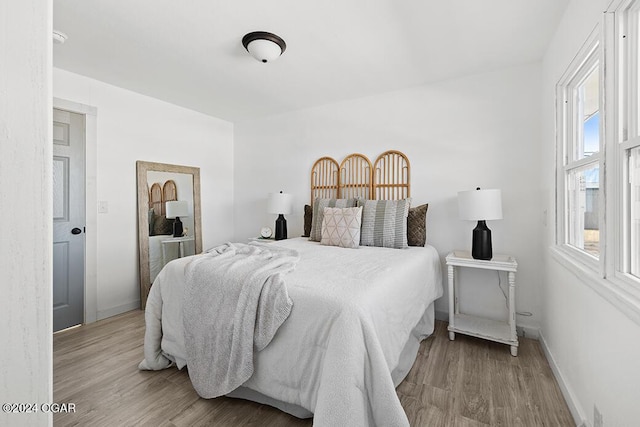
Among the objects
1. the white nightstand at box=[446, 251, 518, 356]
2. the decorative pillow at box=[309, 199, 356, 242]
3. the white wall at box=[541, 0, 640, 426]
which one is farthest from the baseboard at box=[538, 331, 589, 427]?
the decorative pillow at box=[309, 199, 356, 242]


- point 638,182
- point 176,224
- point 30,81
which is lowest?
point 176,224

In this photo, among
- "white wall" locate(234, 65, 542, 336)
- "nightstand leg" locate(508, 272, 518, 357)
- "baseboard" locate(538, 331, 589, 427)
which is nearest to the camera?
"baseboard" locate(538, 331, 589, 427)

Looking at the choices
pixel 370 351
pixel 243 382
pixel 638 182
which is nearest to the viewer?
pixel 638 182

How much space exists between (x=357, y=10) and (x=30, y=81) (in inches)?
72.5

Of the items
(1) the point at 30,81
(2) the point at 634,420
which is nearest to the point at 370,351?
(2) the point at 634,420

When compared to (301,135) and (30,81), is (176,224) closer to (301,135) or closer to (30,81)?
(301,135)

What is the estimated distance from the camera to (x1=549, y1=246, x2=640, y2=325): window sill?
1043 mm

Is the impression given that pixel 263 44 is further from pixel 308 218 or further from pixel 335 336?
pixel 335 336

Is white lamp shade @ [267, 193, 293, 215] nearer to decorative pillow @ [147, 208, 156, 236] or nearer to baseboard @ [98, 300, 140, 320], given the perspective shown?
decorative pillow @ [147, 208, 156, 236]

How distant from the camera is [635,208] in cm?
116

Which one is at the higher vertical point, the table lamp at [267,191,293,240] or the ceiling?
the ceiling

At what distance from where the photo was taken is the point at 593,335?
54.6 inches

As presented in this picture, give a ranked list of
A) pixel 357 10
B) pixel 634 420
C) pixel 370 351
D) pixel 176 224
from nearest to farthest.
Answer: pixel 634 420, pixel 370 351, pixel 357 10, pixel 176 224

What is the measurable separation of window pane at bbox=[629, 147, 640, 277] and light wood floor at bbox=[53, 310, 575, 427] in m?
0.97
